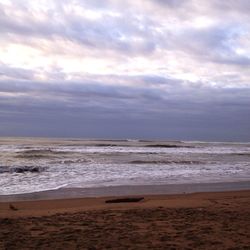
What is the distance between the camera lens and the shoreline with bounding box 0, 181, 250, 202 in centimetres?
1166

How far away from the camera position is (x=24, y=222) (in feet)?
25.2

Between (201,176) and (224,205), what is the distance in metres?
8.30

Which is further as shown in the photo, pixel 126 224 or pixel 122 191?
pixel 122 191

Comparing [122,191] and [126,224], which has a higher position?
[126,224]

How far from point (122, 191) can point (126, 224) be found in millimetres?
5514

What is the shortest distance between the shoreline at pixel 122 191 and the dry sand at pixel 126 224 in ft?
3.36

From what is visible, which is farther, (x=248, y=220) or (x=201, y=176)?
(x=201, y=176)

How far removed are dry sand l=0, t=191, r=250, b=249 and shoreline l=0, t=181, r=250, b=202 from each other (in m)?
1.02

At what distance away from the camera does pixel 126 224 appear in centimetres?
747

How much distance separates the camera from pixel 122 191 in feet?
42.6

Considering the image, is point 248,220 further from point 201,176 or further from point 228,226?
point 201,176

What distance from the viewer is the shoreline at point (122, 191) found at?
38.3 ft

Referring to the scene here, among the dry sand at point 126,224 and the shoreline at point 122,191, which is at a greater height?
the dry sand at point 126,224

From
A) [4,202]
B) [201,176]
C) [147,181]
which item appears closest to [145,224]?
[4,202]
